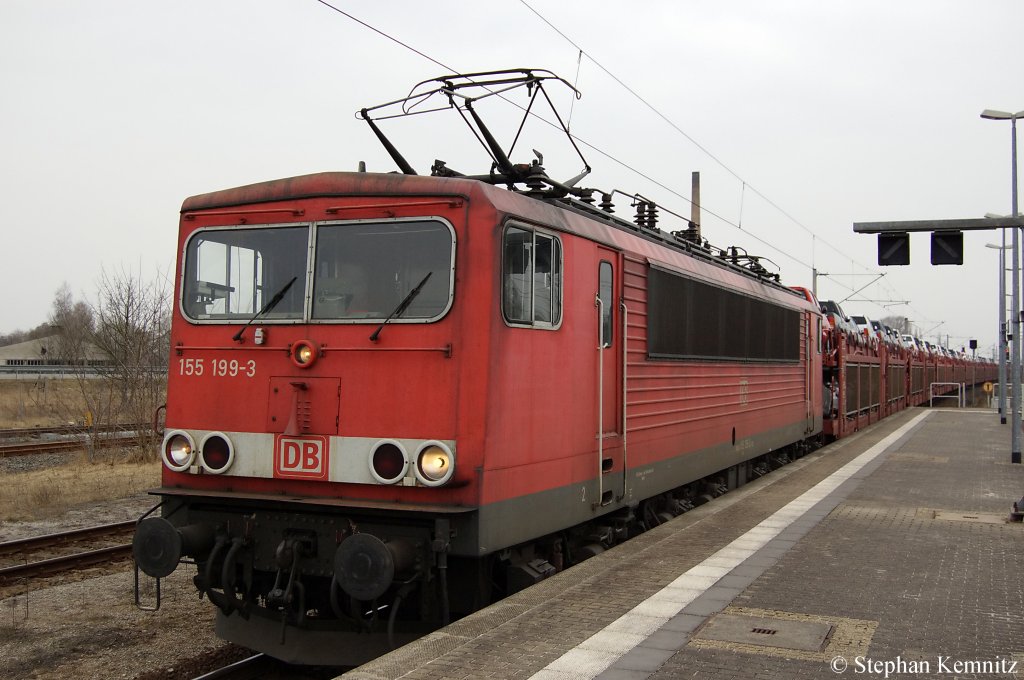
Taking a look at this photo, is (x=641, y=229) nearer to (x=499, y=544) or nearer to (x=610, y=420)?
(x=610, y=420)

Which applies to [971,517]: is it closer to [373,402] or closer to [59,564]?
[373,402]

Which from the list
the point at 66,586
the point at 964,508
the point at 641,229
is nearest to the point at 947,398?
the point at 964,508

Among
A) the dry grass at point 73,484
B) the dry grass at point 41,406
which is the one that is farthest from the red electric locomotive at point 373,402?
the dry grass at point 41,406

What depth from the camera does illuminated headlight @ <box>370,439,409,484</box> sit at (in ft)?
19.8

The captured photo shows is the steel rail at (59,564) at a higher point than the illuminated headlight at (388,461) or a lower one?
lower

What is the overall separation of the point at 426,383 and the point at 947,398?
52.6 metres

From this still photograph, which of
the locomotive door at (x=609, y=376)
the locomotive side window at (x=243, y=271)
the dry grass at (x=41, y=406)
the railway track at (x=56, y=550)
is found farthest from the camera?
the dry grass at (x=41, y=406)

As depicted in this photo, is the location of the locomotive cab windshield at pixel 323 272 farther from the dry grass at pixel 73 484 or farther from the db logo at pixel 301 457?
the dry grass at pixel 73 484

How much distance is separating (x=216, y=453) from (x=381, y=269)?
5.79 feet

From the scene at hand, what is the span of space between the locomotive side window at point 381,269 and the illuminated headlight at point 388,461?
2.76 feet

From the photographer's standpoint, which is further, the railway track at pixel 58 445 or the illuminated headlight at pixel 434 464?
the railway track at pixel 58 445

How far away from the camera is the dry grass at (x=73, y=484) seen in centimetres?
1375

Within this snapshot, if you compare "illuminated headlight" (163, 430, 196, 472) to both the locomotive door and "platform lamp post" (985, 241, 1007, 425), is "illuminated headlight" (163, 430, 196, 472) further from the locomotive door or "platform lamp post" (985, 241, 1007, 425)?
"platform lamp post" (985, 241, 1007, 425)

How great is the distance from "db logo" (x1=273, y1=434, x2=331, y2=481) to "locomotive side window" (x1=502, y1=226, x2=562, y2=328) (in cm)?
154
